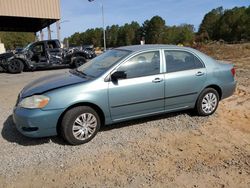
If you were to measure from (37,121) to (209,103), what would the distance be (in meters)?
3.43

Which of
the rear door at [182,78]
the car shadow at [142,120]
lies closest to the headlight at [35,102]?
the car shadow at [142,120]

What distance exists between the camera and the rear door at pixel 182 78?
5.30m

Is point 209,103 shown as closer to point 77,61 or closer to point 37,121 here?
point 37,121

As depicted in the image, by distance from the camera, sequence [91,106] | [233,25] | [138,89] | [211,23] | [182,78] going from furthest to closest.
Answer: [211,23] < [233,25] < [182,78] < [138,89] < [91,106]

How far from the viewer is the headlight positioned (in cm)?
435

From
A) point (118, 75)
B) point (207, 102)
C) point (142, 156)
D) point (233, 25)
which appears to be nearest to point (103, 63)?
point (118, 75)

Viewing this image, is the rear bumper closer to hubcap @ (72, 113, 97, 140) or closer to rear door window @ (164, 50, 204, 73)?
rear door window @ (164, 50, 204, 73)

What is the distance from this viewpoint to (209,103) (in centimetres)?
587

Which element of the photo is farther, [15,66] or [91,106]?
[15,66]

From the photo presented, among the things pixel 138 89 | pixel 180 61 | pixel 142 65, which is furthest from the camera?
pixel 180 61

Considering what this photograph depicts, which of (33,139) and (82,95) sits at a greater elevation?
(82,95)

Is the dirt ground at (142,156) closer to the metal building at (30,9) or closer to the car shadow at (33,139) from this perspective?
the car shadow at (33,139)

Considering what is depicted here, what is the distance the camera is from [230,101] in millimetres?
7188

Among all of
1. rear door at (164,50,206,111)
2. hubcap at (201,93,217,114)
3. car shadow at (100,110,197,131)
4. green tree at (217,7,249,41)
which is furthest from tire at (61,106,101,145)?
green tree at (217,7,249,41)
